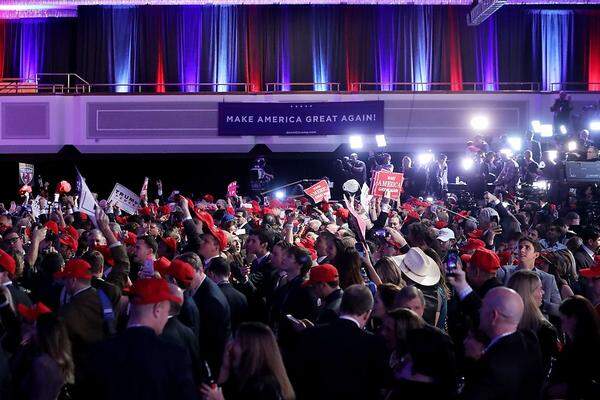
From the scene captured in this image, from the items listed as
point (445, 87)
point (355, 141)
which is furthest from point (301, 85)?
point (445, 87)

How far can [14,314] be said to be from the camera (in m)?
5.84

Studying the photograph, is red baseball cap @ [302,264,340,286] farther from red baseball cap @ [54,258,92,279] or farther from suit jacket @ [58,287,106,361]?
red baseball cap @ [54,258,92,279]

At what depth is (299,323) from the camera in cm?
586

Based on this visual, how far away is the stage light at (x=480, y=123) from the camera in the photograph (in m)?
26.8

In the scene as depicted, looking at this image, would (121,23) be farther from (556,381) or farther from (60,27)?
(556,381)

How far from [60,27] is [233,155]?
962 centimetres

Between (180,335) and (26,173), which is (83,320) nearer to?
(180,335)

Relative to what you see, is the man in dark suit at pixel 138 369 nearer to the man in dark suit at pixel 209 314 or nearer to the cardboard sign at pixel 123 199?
the man in dark suit at pixel 209 314

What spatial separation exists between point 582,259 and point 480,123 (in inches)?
717

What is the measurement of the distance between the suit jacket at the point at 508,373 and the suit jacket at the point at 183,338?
5.99ft

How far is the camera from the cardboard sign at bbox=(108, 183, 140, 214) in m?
14.8

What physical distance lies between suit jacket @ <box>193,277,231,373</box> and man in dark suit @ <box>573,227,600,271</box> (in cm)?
453

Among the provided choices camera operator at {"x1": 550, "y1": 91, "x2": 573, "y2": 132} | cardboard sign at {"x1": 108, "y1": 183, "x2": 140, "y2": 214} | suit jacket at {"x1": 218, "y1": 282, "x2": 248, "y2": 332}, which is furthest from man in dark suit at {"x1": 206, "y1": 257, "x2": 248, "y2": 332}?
camera operator at {"x1": 550, "y1": 91, "x2": 573, "y2": 132}

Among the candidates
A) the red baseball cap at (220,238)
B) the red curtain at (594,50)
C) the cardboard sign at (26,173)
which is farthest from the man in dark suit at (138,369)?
the red curtain at (594,50)
